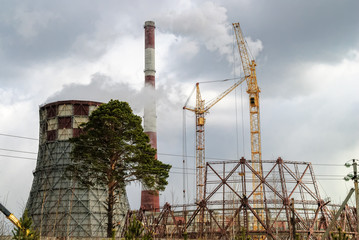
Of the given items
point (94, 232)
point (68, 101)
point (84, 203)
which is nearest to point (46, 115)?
point (68, 101)

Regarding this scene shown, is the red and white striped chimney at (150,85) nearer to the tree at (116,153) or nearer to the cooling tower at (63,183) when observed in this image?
the cooling tower at (63,183)

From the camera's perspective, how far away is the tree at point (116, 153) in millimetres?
36844

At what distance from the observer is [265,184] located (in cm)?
4003

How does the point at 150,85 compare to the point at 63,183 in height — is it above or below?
above

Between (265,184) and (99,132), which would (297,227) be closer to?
(265,184)

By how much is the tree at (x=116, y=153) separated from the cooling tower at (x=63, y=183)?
2067 cm

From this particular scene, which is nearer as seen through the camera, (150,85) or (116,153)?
(116,153)

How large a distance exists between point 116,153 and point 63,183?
2478 cm

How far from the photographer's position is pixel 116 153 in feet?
123

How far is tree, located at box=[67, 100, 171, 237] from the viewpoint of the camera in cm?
3684

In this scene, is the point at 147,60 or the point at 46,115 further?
the point at 147,60

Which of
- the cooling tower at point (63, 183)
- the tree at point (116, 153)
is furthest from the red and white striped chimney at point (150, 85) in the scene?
the tree at point (116, 153)

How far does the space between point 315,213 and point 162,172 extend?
15085mm

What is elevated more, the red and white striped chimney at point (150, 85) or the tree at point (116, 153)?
the red and white striped chimney at point (150, 85)
